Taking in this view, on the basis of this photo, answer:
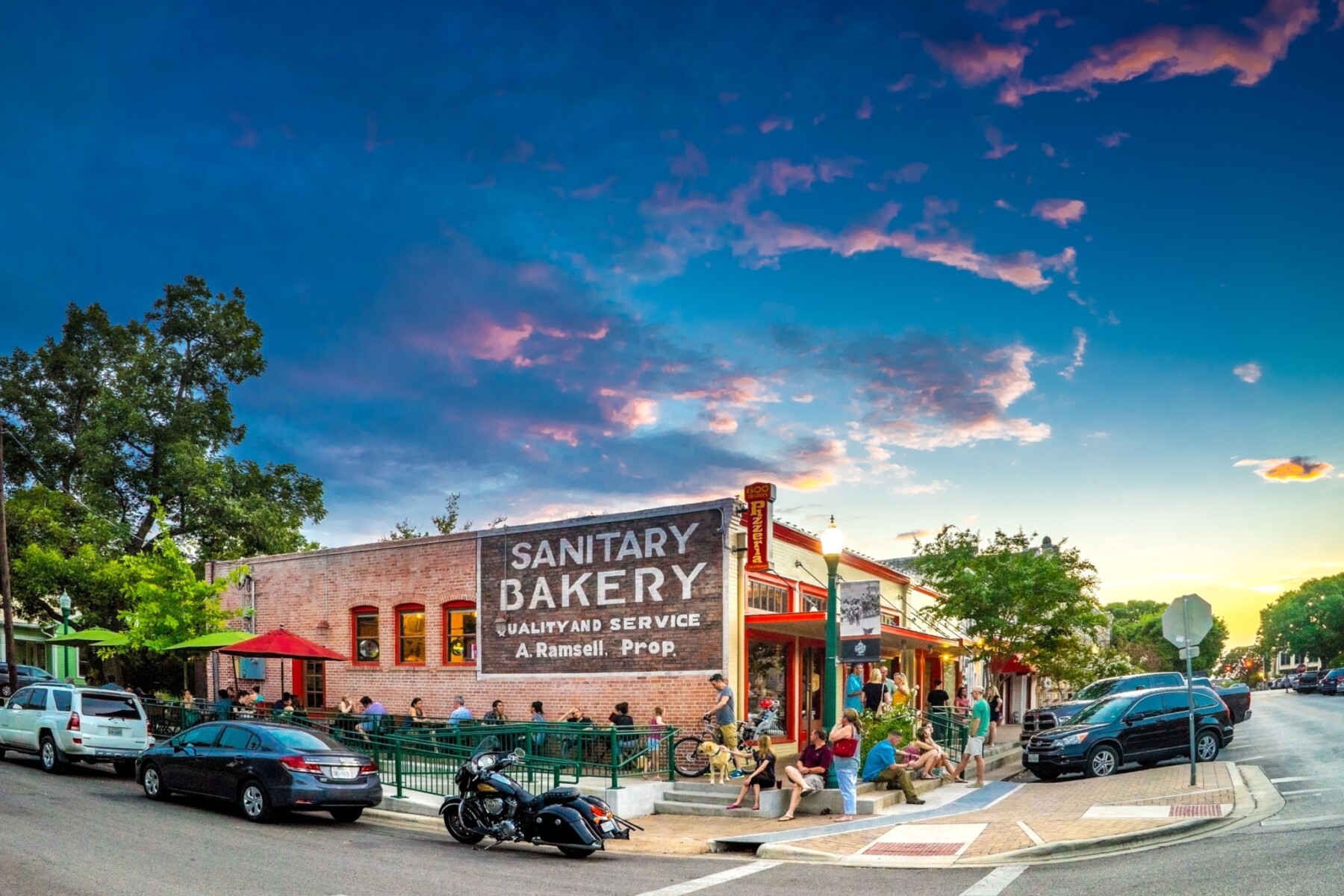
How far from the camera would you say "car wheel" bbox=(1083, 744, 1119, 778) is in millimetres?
19875

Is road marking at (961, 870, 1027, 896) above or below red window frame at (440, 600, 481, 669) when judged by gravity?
below

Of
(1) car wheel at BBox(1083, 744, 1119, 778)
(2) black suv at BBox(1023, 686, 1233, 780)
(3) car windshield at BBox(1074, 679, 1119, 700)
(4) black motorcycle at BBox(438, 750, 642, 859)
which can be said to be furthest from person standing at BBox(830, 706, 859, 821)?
(3) car windshield at BBox(1074, 679, 1119, 700)

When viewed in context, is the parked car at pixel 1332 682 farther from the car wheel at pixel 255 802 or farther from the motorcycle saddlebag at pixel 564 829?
the car wheel at pixel 255 802

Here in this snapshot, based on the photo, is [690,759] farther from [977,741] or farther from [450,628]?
[450,628]

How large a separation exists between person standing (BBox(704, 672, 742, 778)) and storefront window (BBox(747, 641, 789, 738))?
8.27 ft

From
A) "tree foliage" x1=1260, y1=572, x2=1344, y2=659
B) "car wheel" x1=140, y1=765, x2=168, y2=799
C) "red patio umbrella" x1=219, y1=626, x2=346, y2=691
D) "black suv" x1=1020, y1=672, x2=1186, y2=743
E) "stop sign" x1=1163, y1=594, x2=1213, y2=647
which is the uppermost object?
"stop sign" x1=1163, y1=594, x2=1213, y2=647

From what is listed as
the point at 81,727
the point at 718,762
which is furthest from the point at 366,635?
the point at 718,762

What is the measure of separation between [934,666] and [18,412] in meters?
40.9

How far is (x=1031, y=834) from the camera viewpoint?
41.3 feet

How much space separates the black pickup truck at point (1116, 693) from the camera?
26.5 m

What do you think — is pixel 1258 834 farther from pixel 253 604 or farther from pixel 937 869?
pixel 253 604

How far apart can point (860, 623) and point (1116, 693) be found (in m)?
12.3

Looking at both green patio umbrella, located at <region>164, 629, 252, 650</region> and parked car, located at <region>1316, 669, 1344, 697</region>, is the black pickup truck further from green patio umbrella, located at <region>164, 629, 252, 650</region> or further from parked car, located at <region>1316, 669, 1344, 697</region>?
parked car, located at <region>1316, 669, 1344, 697</region>

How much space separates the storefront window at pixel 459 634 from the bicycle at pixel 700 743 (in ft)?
24.7
